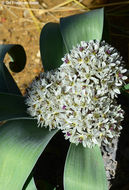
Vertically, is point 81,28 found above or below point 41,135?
above

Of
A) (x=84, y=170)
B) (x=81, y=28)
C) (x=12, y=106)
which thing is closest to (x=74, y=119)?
(x=84, y=170)

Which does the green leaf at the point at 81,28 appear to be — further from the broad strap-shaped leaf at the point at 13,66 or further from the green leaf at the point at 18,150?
the green leaf at the point at 18,150

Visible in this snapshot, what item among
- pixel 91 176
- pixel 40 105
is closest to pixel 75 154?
pixel 91 176

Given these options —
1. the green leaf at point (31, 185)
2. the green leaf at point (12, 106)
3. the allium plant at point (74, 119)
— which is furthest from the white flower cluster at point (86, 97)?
the green leaf at point (31, 185)

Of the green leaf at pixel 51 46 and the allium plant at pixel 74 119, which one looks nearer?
the allium plant at pixel 74 119

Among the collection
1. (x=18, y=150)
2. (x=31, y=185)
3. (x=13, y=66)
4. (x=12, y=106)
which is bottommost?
(x=31, y=185)

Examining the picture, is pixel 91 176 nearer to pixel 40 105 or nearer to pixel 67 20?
A: pixel 40 105

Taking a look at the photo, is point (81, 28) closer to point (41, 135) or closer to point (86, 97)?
point (86, 97)
